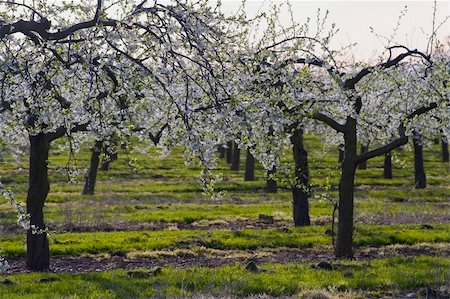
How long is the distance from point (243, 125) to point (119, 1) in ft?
9.09

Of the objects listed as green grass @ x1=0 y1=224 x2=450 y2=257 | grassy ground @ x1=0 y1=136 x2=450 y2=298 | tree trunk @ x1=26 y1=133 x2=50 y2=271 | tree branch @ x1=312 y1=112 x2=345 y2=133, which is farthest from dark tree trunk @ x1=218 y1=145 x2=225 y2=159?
tree trunk @ x1=26 y1=133 x2=50 y2=271

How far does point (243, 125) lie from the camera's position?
9.83 metres

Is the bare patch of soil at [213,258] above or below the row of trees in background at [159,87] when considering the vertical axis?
below

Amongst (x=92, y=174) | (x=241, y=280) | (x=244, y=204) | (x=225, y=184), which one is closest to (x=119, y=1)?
(x=241, y=280)

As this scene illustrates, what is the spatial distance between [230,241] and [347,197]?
395cm

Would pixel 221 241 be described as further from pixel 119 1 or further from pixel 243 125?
pixel 119 1

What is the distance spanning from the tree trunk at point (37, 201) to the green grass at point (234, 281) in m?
1.03

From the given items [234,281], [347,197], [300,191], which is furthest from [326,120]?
[300,191]

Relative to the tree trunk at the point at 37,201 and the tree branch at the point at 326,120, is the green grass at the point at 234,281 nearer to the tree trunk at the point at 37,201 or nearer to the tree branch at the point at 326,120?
the tree trunk at the point at 37,201

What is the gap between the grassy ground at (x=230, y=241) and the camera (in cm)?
1170

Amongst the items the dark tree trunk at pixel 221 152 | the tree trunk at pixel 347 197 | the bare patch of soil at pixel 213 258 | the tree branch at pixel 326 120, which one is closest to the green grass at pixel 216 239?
the bare patch of soil at pixel 213 258

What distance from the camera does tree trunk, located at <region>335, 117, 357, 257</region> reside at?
1557 centimetres

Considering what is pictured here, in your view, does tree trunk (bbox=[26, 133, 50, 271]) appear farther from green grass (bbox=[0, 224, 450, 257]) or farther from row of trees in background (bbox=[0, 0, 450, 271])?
green grass (bbox=[0, 224, 450, 257])

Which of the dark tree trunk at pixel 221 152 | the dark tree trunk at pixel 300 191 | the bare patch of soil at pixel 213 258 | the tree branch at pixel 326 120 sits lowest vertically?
the bare patch of soil at pixel 213 258
